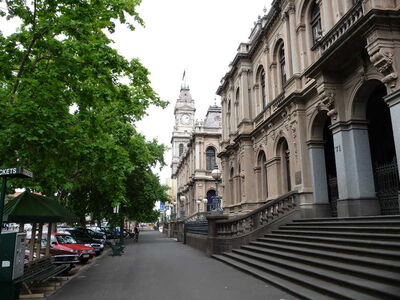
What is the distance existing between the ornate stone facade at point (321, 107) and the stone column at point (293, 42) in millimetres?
59

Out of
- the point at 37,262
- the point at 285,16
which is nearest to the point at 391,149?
the point at 285,16

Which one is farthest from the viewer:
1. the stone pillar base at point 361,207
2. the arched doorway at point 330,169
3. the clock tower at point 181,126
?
the clock tower at point 181,126

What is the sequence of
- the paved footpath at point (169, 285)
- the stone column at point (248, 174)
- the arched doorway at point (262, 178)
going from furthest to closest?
the stone column at point (248, 174) → the arched doorway at point (262, 178) → the paved footpath at point (169, 285)

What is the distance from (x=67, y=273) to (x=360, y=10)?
13898 millimetres

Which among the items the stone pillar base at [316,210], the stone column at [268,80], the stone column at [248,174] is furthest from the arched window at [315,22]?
the stone column at [248,174]

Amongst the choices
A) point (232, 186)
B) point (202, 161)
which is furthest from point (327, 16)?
point (202, 161)

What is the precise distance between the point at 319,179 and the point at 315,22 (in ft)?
25.3

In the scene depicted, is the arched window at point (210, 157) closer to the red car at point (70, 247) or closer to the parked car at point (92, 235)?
the parked car at point (92, 235)

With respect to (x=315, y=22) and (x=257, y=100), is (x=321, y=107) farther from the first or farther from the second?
(x=257, y=100)

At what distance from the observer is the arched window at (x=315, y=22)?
16.9 m

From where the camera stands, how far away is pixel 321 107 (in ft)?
47.6

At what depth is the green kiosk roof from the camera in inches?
377

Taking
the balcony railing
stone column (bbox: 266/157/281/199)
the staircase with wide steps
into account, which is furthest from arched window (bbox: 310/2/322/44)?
the staircase with wide steps

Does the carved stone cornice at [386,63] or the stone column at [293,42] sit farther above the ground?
the stone column at [293,42]
